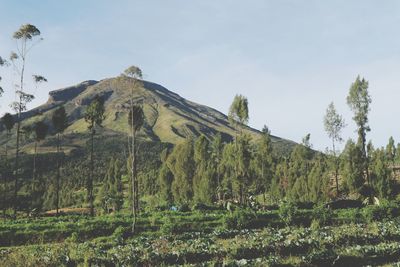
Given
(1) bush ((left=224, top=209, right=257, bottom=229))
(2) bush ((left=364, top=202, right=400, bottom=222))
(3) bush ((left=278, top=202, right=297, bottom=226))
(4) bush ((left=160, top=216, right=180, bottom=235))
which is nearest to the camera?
(4) bush ((left=160, top=216, right=180, bottom=235))

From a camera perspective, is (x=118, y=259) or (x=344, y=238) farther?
(x=344, y=238)

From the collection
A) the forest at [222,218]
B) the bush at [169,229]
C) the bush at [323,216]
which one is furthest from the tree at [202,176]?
the bush at [169,229]

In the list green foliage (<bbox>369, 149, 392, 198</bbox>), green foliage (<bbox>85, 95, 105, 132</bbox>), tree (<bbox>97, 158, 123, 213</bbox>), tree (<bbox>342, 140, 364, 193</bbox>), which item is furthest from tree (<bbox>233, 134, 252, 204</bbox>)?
green foliage (<bbox>85, 95, 105, 132</bbox>)

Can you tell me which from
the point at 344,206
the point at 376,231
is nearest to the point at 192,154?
the point at 344,206

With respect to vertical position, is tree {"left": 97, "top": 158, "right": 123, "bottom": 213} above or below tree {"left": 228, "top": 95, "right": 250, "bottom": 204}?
below

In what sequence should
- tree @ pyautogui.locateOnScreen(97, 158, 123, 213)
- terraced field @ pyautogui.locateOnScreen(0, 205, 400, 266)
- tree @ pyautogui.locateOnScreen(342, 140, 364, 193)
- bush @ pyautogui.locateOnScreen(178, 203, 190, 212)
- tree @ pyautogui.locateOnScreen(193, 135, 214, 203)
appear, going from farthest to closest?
tree @ pyautogui.locateOnScreen(97, 158, 123, 213), tree @ pyautogui.locateOnScreen(193, 135, 214, 203), tree @ pyautogui.locateOnScreen(342, 140, 364, 193), bush @ pyautogui.locateOnScreen(178, 203, 190, 212), terraced field @ pyautogui.locateOnScreen(0, 205, 400, 266)

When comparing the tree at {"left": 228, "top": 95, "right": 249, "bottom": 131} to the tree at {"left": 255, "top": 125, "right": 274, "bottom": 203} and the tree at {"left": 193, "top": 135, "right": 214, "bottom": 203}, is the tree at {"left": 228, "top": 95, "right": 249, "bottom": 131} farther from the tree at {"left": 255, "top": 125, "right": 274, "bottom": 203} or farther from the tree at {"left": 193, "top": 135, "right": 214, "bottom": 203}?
the tree at {"left": 255, "top": 125, "right": 274, "bottom": 203}

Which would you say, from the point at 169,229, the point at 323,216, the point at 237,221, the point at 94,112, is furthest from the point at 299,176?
the point at 169,229

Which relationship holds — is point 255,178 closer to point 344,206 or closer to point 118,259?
point 344,206

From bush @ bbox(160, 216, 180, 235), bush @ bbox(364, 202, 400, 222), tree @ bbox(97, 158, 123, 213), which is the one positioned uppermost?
tree @ bbox(97, 158, 123, 213)

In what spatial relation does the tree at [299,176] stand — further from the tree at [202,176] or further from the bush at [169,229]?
the bush at [169,229]

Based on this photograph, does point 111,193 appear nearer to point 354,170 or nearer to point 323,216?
point 354,170

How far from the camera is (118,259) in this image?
646 inches

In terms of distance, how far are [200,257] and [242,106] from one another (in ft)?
151
